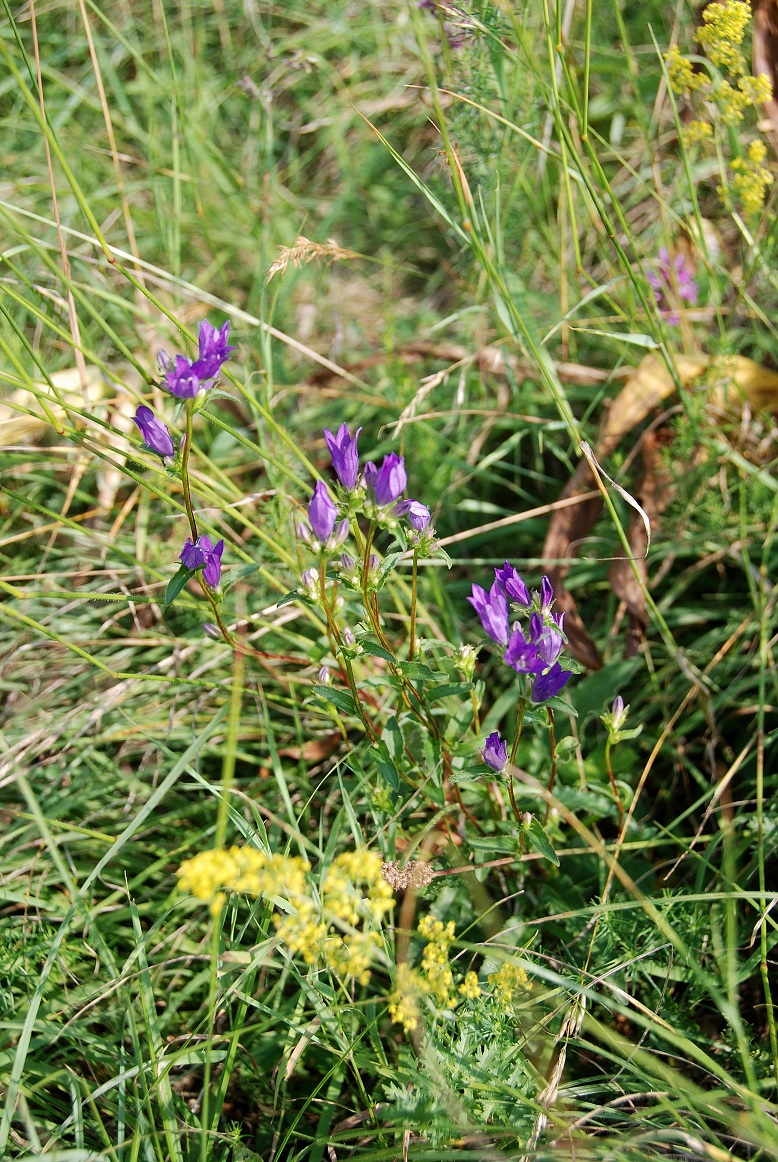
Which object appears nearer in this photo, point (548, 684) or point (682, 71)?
point (548, 684)

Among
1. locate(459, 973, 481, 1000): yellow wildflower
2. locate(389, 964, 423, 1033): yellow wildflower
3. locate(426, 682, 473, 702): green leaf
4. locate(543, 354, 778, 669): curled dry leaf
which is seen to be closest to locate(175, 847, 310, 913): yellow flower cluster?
locate(389, 964, 423, 1033): yellow wildflower

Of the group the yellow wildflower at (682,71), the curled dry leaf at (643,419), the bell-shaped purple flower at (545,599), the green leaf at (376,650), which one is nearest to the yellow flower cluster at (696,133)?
the yellow wildflower at (682,71)

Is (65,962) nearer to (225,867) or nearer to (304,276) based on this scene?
(225,867)

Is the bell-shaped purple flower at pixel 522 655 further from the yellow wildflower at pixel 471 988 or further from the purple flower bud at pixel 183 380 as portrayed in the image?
the purple flower bud at pixel 183 380

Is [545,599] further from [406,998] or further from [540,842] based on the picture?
[406,998]

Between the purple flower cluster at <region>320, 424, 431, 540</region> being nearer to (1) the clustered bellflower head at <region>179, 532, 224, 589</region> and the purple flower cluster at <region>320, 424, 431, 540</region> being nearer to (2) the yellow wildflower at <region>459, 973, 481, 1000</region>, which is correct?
(1) the clustered bellflower head at <region>179, 532, 224, 589</region>

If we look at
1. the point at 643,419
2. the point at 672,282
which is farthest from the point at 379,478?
the point at 672,282
